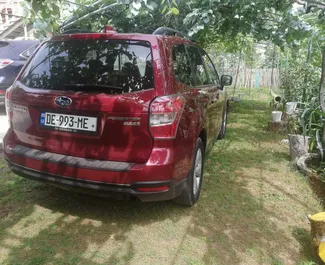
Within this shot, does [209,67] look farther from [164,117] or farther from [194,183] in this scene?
[164,117]

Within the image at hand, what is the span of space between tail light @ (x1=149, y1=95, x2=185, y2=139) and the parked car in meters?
5.18

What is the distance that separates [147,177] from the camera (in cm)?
227

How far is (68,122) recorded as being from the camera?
7.87 ft

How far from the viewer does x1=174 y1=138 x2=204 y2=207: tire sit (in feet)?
9.21

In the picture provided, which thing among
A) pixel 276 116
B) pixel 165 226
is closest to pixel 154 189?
pixel 165 226

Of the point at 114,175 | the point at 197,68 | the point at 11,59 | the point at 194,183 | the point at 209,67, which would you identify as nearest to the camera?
the point at 114,175

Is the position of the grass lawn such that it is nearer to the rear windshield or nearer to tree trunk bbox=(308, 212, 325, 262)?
tree trunk bbox=(308, 212, 325, 262)

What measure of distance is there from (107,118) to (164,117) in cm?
44

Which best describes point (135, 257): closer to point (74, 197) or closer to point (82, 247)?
point (82, 247)

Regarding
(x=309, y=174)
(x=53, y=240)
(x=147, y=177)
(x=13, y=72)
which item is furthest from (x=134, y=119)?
(x=13, y=72)

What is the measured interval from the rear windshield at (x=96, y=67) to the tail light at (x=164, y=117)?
183 mm

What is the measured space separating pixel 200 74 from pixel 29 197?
238 cm

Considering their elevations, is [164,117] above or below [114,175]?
above

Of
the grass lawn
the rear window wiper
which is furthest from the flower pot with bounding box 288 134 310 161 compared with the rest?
the rear window wiper
